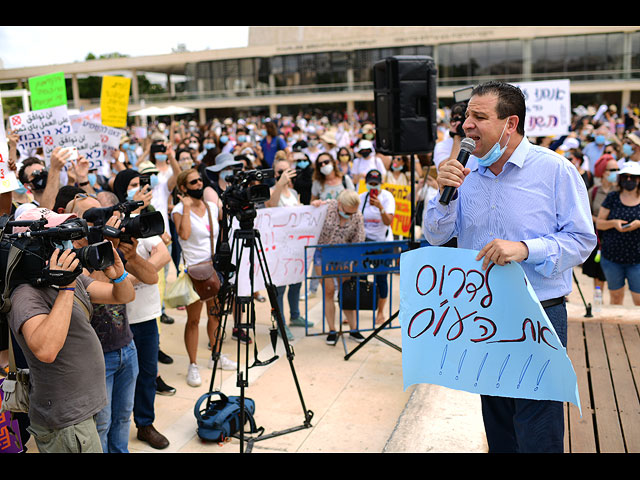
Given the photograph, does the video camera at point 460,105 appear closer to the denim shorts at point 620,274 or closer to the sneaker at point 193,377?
the denim shorts at point 620,274

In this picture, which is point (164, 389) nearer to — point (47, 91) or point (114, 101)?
point (47, 91)

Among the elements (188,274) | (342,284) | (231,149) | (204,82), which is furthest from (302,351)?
(204,82)

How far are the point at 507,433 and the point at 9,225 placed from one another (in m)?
2.50

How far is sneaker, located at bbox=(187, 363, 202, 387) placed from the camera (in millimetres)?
5473

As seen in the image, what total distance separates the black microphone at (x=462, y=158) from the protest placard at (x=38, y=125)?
247 inches

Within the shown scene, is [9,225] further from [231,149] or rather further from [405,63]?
[231,149]

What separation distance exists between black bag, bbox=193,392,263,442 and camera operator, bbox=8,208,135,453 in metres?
1.51

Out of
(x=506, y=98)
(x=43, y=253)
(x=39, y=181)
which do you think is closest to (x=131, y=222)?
(x=43, y=253)

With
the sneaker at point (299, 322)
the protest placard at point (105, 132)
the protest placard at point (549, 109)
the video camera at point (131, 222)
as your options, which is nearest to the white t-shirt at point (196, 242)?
the sneaker at point (299, 322)

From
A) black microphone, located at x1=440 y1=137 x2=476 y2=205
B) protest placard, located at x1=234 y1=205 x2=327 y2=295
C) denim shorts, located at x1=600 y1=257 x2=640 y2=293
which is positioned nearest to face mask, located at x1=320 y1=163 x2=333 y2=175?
protest placard, located at x1=234 y1=205 x2=327 y2=295

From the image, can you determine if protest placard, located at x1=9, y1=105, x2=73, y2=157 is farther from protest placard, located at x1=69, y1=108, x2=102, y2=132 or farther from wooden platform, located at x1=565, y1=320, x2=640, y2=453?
wooden platform, located at x1=565, y1=320, x2=640, y2=453

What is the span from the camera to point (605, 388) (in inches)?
165

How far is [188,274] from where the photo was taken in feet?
17.9

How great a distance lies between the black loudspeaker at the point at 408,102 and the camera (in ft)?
19.2
